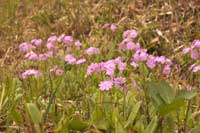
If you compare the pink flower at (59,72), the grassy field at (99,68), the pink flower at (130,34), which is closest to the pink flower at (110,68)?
the grassy field at (99,68)

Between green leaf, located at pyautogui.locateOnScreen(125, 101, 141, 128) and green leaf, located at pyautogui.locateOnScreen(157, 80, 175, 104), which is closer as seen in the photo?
green leaf, located at pyautogui.locateOnScreen(157, 80, 175, 104)

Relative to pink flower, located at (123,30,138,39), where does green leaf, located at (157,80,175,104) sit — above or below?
below

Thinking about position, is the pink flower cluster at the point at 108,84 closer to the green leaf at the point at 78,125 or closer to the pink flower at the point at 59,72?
the green leaf at the point at 78,125

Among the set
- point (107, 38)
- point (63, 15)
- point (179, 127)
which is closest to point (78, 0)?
point (63, 15)

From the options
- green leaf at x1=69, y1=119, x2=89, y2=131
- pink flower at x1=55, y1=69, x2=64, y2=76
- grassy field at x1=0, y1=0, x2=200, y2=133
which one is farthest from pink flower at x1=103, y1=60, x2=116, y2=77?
pink flower at x1=55, y1=69, x2=64, y2=76

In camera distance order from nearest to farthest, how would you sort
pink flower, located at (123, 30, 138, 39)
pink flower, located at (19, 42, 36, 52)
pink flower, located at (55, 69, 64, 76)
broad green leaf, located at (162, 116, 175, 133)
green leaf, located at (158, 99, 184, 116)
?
green leaf, located at (158, 99, 184, 116) → broad green leaf, located at (162, 116, 175, 133) → pink flower, located at (55, 69, 64, 76) → pink flower, located at (123, 30, 138, 39) → pink flower, located at (19, 42, 36, 52)

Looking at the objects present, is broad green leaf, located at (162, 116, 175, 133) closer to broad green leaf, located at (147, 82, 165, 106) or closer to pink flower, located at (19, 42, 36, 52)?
broad green leaf, located at (147, 82, 165, 106)

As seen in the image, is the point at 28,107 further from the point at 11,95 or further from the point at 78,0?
the point at 78,0
